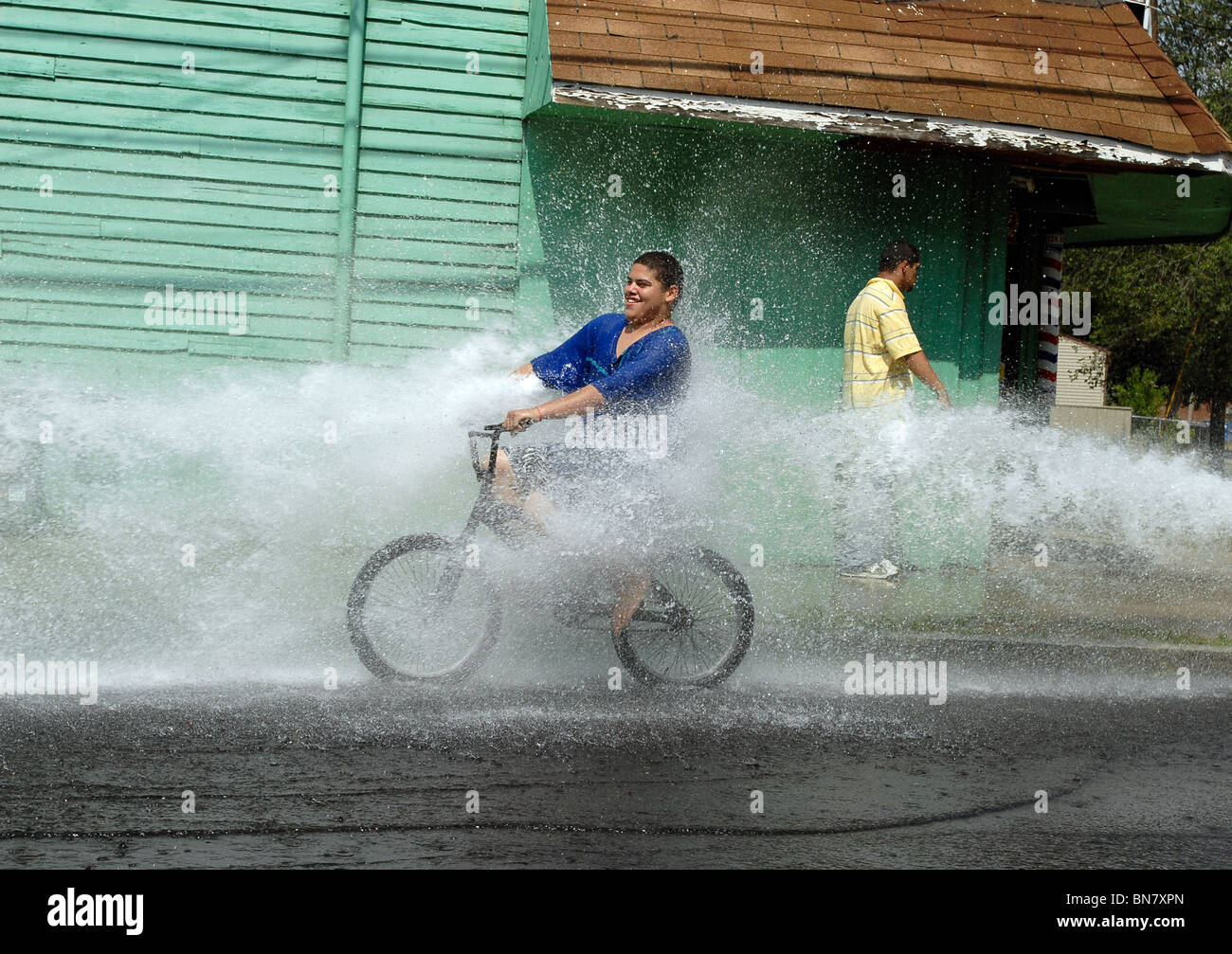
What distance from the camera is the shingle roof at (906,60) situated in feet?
28.0

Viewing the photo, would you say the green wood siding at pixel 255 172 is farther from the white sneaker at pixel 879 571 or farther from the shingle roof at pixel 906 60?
the white sneaker at pixel 879 571

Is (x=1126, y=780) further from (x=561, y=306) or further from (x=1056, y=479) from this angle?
(x=561, y=306)

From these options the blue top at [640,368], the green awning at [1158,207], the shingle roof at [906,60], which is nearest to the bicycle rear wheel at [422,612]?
the blue top at [640,368]

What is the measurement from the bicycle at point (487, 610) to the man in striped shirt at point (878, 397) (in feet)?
7.03

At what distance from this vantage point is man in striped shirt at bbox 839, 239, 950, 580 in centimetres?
808

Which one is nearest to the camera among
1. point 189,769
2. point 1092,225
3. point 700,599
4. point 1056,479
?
point 189,769

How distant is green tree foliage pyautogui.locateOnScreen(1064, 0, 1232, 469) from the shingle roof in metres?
17.4

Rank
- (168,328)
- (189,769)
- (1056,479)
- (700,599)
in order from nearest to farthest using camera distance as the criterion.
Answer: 1. (189,769)
2. (700,599)
3. (1056,479)
4. (168,328)

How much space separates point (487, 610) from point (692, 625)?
3.11 ft

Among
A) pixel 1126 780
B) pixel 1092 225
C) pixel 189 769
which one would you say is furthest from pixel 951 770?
pixel 1092 225

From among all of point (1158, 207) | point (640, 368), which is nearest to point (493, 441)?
point (640, 368)

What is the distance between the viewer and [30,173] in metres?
8.65

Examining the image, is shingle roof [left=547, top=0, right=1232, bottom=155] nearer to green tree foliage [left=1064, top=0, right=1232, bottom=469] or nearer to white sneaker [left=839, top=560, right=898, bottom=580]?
white sneaker [left=839, top=560, right=898, bottom=580]

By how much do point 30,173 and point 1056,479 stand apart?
6.81 m
